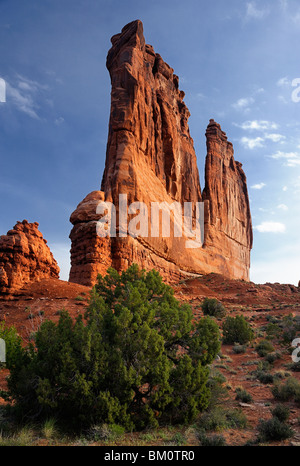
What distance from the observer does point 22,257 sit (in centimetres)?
1820

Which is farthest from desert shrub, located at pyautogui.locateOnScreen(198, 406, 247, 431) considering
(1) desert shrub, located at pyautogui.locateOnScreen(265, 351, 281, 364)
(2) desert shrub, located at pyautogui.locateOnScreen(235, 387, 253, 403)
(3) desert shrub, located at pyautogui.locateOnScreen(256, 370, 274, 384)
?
(1) desert shrub, located at pyautogui.locateOnScreen(265, 351, 281, 364)

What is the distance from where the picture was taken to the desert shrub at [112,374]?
676 centimetres

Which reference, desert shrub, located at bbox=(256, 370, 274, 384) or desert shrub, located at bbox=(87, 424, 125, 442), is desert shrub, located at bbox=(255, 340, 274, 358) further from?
desert shrub, located at bbox=(87, 424, 125, 442)

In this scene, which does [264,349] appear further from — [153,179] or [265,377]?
[153,179]

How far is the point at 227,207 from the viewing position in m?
57.5

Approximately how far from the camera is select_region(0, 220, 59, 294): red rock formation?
17.8m

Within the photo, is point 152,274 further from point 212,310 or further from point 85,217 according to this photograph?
point 85,217

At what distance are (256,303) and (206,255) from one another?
1571 centimetres

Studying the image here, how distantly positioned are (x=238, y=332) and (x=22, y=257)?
12.6m

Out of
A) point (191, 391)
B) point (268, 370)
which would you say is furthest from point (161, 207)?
point (191, 391)

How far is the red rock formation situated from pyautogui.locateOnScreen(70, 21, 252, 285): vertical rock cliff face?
4.09 m

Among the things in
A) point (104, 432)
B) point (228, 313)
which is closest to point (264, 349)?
point (228, 313)

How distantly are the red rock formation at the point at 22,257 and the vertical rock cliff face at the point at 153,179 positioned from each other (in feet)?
13.4

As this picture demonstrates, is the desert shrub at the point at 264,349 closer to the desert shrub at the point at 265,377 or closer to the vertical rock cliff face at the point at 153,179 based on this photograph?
the desert shrub at the point at 265,377
